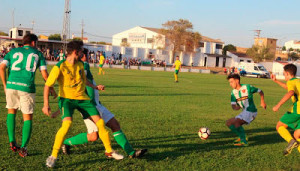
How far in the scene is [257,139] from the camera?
7355 millimetres

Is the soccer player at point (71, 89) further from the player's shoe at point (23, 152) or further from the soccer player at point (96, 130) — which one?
the player's shoe at point (23, 152)

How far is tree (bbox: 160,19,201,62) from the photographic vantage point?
2635 inches

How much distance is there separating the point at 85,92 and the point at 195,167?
7.37 feet

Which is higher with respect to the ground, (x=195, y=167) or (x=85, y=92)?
(x=85, y=92)

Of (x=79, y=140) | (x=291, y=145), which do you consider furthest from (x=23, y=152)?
(x=291, y=145)

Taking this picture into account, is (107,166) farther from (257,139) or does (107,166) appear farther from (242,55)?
(242,55)

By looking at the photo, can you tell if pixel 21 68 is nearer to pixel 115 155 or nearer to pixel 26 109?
pixel 26 109

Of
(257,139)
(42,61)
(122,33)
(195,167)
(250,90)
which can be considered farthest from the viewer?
(122,33)

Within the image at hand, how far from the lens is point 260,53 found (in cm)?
7694

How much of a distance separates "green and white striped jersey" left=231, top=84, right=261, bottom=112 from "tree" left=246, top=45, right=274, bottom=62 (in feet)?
246

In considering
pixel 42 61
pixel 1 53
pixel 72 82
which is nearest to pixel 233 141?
pixel 72 82

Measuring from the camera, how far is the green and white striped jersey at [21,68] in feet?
17.2

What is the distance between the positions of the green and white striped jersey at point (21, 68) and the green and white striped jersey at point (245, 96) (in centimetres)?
426

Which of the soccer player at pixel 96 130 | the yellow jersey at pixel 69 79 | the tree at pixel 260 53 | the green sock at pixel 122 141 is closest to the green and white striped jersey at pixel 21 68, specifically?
the yellow jersey at pixel 69 79
